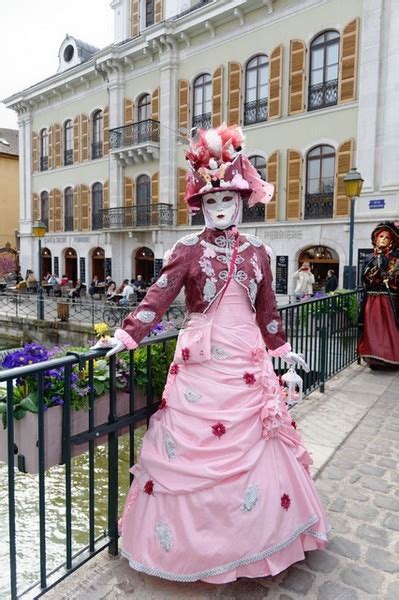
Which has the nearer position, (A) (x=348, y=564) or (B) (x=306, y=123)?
(A) (x=348, y=564)

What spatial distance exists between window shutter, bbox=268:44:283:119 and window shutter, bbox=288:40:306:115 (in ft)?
1.30

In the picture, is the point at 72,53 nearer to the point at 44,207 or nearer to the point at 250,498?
the point at 44,207

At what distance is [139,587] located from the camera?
80.9 inches

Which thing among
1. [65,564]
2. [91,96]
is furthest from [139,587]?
[91,96]

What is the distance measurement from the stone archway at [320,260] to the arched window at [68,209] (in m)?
13.1

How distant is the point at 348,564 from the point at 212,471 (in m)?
0.94

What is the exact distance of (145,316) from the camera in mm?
2084

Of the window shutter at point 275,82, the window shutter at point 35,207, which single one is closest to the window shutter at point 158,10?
the window shutter at point 275,82

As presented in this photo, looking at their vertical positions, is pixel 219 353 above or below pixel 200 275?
below

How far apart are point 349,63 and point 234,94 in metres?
4.42

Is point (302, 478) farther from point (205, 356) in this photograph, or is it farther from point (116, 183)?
point (116, 183)

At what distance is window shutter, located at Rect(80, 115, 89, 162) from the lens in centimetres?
2198

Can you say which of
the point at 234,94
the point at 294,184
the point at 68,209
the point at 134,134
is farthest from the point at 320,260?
the point at 68,209

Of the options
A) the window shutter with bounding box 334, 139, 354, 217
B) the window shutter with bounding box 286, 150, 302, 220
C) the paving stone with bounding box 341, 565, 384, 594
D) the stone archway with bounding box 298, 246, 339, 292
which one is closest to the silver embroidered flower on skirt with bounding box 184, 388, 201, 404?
the paving stone with bounding box 341, 565, 384, 594
